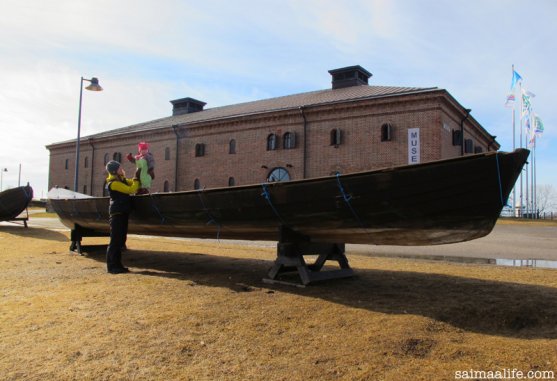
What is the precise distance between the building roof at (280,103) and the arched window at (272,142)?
1.86 meters

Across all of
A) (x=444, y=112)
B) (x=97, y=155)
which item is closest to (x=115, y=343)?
(x=444, y=112)

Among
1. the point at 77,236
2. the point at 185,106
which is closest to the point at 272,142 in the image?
the point at 185,106

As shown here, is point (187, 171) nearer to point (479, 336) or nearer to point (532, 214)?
point (532, 214)

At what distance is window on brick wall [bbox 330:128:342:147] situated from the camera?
2853cm

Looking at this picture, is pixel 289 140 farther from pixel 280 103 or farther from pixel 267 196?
pixel 267 196

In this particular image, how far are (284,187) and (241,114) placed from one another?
2840 centimetres

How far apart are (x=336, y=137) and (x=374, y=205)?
24400 mm

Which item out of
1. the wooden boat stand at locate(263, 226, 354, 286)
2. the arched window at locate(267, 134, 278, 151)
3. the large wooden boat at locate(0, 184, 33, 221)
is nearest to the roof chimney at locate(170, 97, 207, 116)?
the arched window at locate(267, 134, 278, 151)

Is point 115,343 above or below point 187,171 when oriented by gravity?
below

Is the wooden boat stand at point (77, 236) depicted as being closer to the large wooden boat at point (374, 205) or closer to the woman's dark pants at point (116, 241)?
the woman's dark pants at point (116, 241)

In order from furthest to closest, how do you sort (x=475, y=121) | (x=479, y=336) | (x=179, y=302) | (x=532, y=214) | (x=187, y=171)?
(x=532, y=214) < (x=187, y=171) < (x=475, y=121) < (x=179, y=302) < (x=479, y=336)

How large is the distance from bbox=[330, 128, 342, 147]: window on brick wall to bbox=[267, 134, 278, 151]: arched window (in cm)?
442

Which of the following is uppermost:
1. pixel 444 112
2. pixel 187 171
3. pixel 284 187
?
pixel 444 112

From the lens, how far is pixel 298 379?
2914 mm
